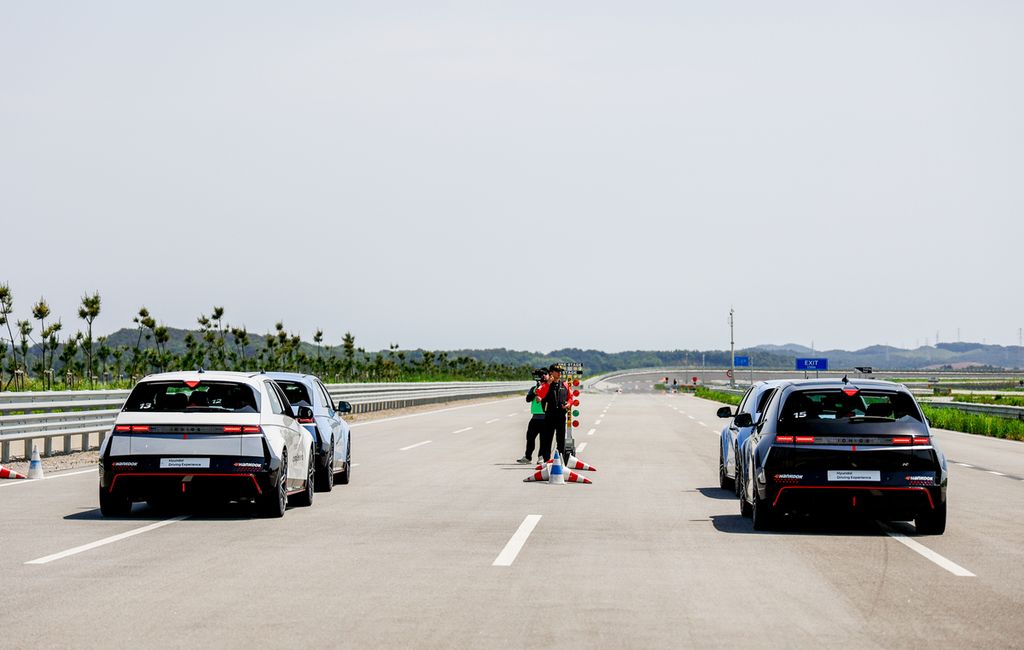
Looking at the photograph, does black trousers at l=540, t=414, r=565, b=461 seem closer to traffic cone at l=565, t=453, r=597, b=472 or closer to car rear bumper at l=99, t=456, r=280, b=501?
traffic cone at l=565, t=453, r=597, b=472

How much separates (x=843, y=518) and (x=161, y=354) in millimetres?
31352

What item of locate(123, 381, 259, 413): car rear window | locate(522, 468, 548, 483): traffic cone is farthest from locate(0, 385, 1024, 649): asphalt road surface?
locate(123, 381, 259, 413): car rear window

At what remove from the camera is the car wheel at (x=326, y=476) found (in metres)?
15.4

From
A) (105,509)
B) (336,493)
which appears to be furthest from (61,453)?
(105,509)

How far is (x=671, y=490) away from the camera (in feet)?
52.0

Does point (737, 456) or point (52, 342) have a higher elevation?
point (52, 342)

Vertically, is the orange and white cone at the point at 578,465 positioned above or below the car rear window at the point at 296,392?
below

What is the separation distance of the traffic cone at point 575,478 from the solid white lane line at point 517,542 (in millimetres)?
4117

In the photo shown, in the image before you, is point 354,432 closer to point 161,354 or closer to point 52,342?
point 52,342

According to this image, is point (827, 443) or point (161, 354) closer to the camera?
point (827, 443)

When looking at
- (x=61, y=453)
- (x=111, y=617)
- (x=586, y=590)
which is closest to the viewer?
(x=111, y=617)

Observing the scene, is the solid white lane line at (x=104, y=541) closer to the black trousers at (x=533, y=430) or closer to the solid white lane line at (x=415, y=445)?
the black trousers at (x=533, y=430)

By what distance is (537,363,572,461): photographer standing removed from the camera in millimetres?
19031

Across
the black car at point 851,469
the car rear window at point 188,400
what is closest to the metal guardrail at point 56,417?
the car rear window at point 188,400
